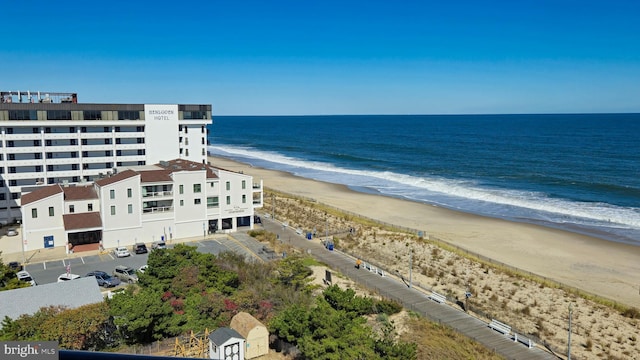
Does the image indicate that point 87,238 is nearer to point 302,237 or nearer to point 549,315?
point 302,237

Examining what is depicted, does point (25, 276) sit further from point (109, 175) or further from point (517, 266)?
point (517, 266)

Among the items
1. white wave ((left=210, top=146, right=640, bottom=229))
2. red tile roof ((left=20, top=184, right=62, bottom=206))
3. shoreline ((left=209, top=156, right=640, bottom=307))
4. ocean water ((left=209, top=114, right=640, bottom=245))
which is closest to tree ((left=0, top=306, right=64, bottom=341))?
red tile roof ((left=20, top=184, right=62, bottom=206))

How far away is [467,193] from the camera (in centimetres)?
8350

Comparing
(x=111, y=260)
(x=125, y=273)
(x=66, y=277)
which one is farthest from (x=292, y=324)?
(x=111, y=260)

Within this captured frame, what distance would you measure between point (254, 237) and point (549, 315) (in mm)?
29080

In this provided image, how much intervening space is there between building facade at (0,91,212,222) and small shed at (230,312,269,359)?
3931 centimetres

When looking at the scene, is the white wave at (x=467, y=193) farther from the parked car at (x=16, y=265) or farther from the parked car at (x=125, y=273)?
the parked car at (x=16, y=265)

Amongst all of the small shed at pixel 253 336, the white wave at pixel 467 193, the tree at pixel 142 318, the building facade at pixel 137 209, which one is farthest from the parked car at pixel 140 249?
the white wave at pixel 467 193

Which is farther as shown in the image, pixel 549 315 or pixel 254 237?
pixel 254 237

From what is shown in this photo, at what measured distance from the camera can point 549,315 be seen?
34.1m

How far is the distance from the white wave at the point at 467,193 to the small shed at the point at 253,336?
5095 centimetres

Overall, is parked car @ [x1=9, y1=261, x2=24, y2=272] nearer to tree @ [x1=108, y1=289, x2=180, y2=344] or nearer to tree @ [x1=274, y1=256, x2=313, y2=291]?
tree @ [x1=108, y1=289, x2=180, y2=344]

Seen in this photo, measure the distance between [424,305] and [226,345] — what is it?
49.8 ft

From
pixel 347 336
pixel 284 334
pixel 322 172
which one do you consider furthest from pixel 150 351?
pixel 322 172
